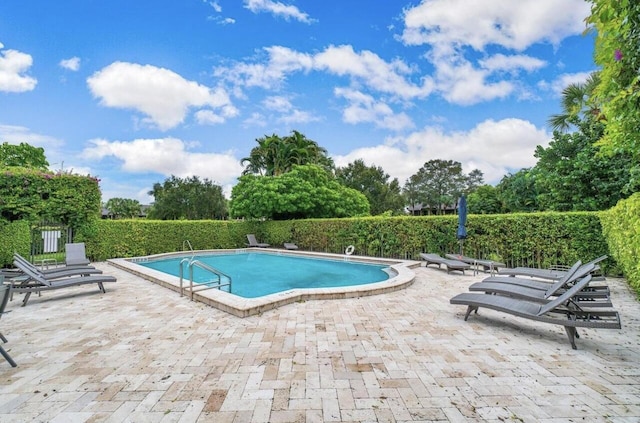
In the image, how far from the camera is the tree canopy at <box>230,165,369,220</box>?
795 inches

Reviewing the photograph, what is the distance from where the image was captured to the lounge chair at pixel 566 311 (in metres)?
3.90

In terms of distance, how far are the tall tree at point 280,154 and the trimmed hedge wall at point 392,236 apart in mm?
12511

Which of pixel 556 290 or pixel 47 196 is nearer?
pixel 556 290

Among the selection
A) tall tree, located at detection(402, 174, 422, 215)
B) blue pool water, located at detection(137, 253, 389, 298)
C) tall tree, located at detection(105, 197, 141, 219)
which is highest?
tall tree, located at detection(402, 174, 422, 215)

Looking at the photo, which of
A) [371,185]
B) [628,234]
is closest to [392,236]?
[628,234]

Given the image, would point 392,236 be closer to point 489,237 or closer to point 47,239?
point 489,237

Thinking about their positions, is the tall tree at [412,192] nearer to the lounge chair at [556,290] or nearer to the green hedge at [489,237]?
the green hedge at [489,237]

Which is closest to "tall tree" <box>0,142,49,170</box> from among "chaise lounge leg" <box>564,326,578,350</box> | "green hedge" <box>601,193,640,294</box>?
"chaise lounge leg" <box>564,326,578,350</box>

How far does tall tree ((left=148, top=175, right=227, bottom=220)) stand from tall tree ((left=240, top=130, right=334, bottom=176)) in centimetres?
562

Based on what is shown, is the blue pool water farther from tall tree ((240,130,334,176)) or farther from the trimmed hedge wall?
tall tree ((240,130,334,176))

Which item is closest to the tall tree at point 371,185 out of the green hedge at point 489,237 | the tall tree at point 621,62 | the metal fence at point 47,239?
the green hedge at point 489,237

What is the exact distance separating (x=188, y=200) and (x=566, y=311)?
123 feet

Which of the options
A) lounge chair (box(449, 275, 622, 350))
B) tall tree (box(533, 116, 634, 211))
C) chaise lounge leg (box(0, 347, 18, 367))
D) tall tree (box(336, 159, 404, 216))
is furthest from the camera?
tall tree (box(336, 159, 404, 216))

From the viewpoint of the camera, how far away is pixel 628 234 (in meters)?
6.11
